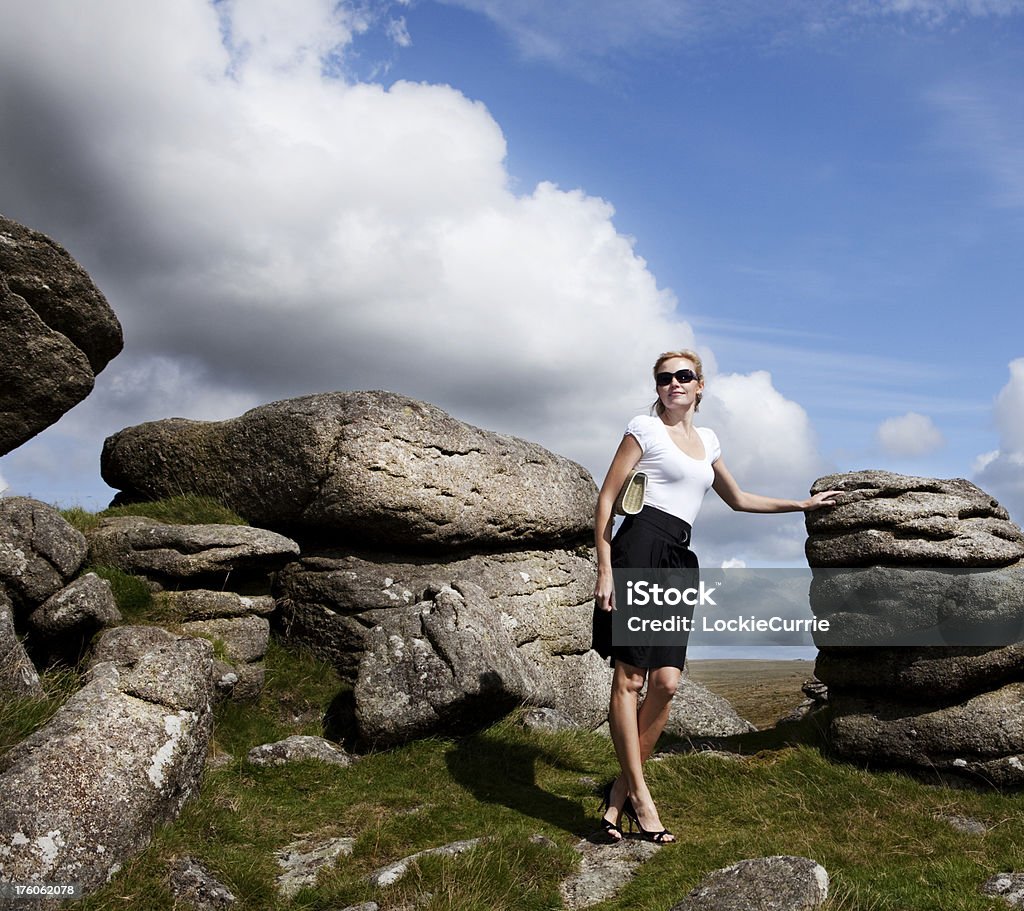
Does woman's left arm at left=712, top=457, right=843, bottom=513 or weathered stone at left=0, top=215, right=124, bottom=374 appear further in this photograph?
weathered stone at left=0, top=215, right=124, bottom=374

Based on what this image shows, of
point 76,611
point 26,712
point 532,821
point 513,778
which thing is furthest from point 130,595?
point 532,821

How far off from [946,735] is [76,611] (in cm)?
1122

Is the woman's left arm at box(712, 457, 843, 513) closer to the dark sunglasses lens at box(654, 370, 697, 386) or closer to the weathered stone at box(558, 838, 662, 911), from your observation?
the dark sunglasses lens at box(654, 370, 697, 386)

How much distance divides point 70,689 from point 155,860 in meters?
4.08

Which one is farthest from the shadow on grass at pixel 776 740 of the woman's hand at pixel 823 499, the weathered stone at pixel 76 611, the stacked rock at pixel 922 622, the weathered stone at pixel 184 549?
the weathered stone at pixel 76 611

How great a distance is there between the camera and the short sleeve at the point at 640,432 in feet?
31.1

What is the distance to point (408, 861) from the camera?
8336mm

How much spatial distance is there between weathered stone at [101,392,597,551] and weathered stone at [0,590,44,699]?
5.30m

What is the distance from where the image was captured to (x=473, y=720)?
12898 millimetres

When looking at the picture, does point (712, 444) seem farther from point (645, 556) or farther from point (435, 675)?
point (435, 675)

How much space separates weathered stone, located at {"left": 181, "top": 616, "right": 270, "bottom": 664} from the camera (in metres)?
14.1

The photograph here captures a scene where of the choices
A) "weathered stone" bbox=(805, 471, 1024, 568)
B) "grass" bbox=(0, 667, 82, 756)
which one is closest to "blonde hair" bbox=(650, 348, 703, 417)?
"weathered stone" bbox=(805, 471, 1024, 568)

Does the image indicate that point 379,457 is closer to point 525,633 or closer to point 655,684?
point 525,633

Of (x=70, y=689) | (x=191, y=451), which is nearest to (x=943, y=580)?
(x=70, y=689)
